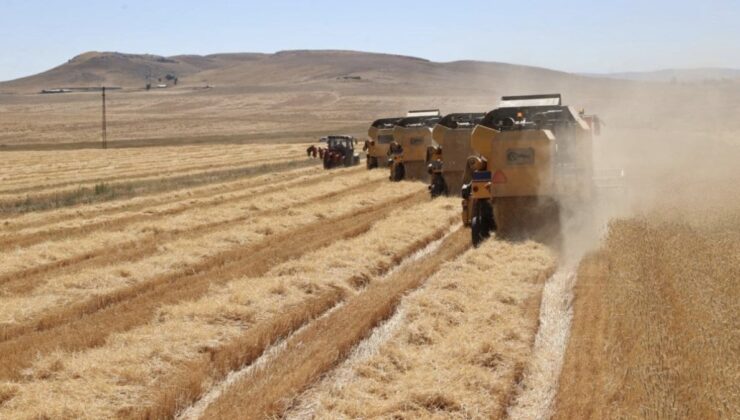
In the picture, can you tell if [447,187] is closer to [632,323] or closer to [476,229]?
[476,229]

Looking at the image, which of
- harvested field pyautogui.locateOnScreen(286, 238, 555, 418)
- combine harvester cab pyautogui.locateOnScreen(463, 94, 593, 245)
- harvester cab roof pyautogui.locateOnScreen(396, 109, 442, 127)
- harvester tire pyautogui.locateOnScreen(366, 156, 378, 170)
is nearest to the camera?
harvested field pyautogui.locateOnScreen(286, 238, 555, 418)

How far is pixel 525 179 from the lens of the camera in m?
Answer: 14.7

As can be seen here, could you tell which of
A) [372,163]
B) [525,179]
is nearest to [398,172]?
[372,163]

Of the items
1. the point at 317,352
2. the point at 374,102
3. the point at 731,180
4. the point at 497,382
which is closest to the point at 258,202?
the point at 731,180

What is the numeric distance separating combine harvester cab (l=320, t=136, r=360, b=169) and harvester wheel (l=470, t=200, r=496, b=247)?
19.9 meters

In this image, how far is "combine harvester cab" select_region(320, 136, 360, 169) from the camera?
3478cm

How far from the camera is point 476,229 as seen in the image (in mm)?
14469

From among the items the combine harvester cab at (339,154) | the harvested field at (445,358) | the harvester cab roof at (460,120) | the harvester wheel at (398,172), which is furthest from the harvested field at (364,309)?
the combine harvester cab at (339,154)

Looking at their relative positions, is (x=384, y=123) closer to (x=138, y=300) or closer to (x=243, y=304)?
(x=138, y=300)

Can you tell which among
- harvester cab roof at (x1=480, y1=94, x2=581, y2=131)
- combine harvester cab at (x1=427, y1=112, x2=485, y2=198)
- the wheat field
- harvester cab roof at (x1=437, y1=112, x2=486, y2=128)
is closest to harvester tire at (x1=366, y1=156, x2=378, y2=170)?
harvester cab roof at (x1=437, y1=112, x2=486, y2=128)

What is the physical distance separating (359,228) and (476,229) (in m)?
2.77

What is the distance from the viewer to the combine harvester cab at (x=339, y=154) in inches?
1369

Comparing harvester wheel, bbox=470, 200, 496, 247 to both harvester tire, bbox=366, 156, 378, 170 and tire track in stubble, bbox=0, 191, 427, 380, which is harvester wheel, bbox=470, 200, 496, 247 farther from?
harvester tire, bbox=366, 156, 378, 170

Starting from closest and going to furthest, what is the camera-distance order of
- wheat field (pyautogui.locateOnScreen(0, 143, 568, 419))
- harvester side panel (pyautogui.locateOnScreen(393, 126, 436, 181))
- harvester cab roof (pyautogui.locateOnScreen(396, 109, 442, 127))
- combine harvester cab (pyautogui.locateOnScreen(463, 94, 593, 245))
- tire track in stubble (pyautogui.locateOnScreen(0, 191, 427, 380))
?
1. wheat field (pyautogui.locateOnScreen(0, 143, 568, 419))
2. tire track in stubble (pyautogui.locateOnScreen(0, 191, 427, 380))
3. combine harvester cab (pyautogui.locateOnScreen(463, 94, 593, 245))
4. harvester side panel (pyautogui.locateOnScreen(393, 126, 436, 181))
5. harvester cab roof (pyautogui.locateOnScreen(396, 109, 442, 127))
